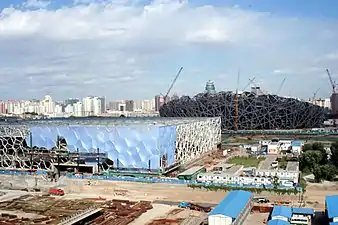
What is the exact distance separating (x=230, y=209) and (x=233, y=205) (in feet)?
3.02

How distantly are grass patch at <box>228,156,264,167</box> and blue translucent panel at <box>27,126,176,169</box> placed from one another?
8.69m

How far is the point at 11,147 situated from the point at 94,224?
20.6 meters

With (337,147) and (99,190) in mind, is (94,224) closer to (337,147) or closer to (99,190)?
(99,190)

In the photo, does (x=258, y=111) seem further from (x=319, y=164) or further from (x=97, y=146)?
(x=97, y=146)

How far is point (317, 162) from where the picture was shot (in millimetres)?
39156

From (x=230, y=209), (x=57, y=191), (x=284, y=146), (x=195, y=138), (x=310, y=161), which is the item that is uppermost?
(x=195, y=138)

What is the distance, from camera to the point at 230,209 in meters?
22.7

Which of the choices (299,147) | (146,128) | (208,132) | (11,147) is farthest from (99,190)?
(299,147)

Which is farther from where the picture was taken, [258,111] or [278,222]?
[258,111]

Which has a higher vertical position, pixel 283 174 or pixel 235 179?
pixel 283 174

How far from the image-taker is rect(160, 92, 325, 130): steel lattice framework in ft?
254

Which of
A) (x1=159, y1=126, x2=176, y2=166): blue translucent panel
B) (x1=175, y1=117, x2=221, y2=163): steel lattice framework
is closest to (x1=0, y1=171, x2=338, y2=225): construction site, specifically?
(x1=159, y1=126, x2=176, y2=166): blue translucent panel

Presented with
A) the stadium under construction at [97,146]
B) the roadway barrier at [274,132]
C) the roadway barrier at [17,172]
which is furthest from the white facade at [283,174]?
the roadway barrier at [274,132]

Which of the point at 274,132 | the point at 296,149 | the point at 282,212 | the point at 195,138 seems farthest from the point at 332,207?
the point at 274,132
